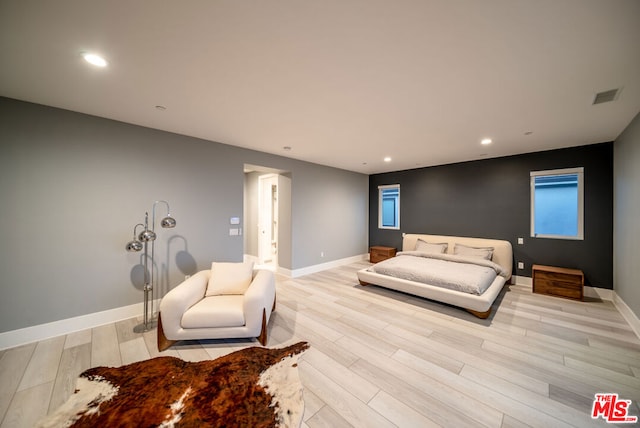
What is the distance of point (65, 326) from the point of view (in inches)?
102

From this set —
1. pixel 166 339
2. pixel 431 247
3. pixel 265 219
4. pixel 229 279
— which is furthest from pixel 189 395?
pixel 431 247

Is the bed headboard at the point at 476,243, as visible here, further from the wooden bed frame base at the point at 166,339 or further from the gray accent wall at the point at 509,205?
the wooden bed frame base at the point at 166,339

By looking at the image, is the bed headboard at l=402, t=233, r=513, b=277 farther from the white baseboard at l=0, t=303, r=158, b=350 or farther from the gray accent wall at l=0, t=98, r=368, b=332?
the white baseboard at l=0, t=303, r=158, b=350

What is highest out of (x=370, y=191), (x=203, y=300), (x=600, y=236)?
(x=370, y=191)

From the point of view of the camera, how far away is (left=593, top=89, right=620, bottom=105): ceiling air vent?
2.14 metres

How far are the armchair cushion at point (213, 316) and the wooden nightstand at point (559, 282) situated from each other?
486 cm

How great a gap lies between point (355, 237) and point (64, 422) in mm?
5661

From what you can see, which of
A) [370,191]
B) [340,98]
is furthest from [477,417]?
[370,191]

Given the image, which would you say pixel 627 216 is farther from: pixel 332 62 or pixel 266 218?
pixel 266 218

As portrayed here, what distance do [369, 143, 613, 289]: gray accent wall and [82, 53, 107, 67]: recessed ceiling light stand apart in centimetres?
587

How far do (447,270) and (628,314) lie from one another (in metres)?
2.03

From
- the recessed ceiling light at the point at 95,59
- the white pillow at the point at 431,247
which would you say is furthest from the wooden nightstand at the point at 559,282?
the recessed ceiling light at the point at 95,59

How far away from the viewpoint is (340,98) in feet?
7.64

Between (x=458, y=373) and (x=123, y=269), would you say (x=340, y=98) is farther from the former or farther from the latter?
(x=123, y=269)
